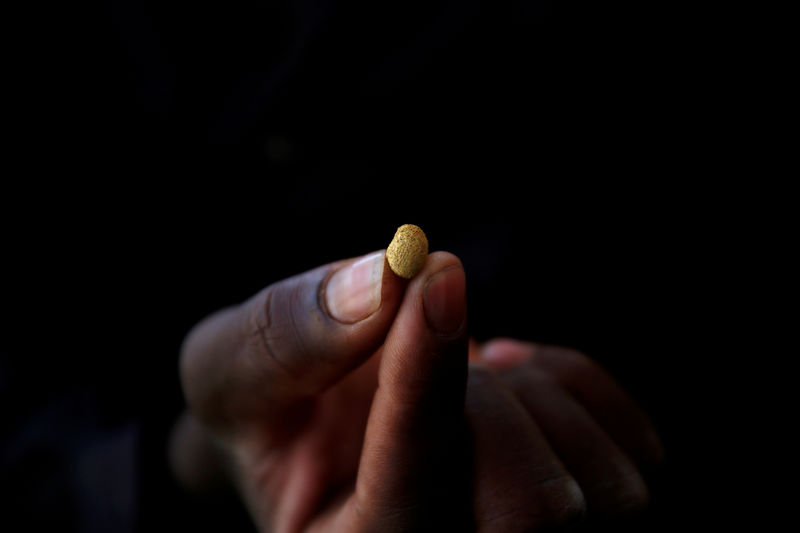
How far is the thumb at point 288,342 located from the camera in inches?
24.3

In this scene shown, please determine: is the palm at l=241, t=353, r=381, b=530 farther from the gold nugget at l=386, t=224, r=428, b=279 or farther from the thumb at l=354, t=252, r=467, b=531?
the gold nugget at l=386, t=224, r=428, b=279

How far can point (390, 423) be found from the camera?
0.61 meters

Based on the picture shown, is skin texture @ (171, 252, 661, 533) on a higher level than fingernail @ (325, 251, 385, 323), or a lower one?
lower

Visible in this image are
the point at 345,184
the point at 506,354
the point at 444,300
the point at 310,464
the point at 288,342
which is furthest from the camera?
the point at 345,184

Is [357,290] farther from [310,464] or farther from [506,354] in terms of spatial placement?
[506,354]

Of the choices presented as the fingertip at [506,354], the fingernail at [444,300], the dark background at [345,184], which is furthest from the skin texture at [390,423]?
the dark background at [345,184]

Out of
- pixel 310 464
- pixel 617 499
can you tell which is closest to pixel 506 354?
pixel 617 499

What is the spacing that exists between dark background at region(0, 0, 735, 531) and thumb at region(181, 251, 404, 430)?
56 centimetres

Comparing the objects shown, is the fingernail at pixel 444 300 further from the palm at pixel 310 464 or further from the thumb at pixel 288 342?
the palm at pixel 310 464

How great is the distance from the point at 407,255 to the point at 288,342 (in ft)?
0.74

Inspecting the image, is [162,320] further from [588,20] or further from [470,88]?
[588,20]

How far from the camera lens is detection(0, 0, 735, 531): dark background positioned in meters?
1.33

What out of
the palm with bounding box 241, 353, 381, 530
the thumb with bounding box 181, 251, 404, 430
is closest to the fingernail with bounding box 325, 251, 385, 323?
the thumb with bounding box 181, 251, 404, 430

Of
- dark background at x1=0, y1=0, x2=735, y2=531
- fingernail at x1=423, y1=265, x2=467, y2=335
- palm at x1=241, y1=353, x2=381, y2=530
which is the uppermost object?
dark background at x1=0, y1=0, x2=735, y2=531
